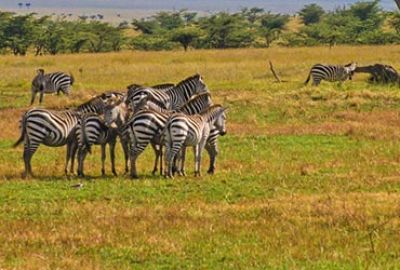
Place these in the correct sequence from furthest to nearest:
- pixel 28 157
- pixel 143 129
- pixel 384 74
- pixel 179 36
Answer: pixel 179 36, pixel 384 74, pixel 28 157, pixel 143 129

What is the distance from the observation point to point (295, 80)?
34406 millimetres

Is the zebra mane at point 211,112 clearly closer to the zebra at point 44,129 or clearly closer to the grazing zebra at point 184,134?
the grazing zebra at point 184,134

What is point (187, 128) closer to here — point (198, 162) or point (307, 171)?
point (198, 162)

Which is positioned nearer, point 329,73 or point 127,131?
point 127,131

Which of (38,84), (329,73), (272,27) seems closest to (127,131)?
(38,84)

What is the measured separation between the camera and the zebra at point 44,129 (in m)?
15.0

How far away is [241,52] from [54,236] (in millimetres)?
42525

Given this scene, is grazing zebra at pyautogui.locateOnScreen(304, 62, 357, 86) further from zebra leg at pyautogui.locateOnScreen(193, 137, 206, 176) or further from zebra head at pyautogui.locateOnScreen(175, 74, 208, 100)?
zebra leg at pyautogui.locateOnScreen(193, 137, 206, 176)

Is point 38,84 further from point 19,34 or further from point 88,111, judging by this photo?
point 19,34

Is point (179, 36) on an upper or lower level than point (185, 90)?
lower

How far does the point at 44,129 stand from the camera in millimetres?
15094

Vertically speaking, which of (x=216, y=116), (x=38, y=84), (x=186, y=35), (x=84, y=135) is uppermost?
(x=216, y=116)

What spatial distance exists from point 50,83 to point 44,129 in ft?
48.5

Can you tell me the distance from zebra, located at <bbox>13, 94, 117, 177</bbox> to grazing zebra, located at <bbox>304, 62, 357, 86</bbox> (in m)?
18.0
